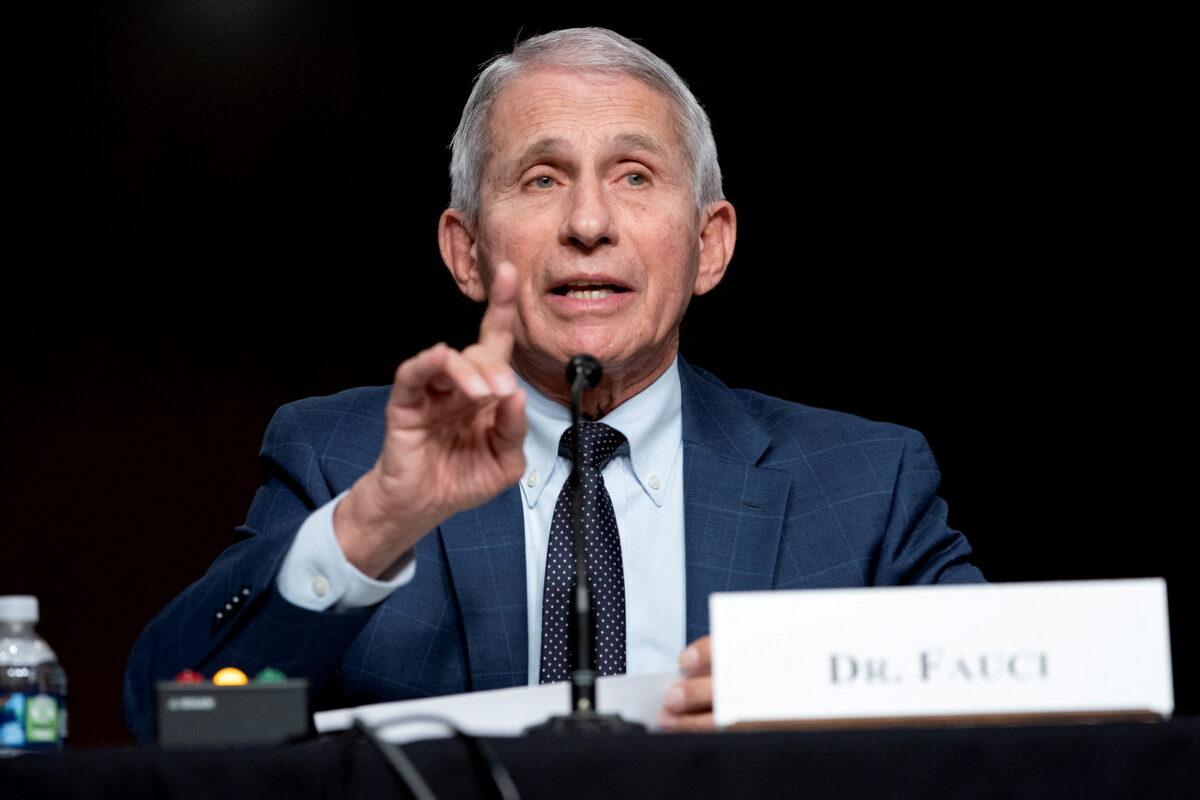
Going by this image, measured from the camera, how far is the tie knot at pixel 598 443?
1783 millimetres

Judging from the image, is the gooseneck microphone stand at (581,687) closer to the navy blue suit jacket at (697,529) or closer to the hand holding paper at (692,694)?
the hand holding paper at (692,694)

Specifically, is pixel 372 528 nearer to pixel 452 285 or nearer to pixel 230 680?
pixel 230 680

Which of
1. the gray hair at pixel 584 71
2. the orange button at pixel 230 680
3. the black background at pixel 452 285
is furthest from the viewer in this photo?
the black background at pixel 452 285

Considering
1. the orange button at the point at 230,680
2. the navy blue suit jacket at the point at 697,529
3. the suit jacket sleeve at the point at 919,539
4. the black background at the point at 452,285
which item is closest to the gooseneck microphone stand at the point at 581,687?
the orange button at the point at 230,680

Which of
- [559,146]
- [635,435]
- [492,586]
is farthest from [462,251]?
[492,586]

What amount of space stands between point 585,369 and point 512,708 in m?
0.32

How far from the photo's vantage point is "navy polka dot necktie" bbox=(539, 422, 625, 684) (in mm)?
1654

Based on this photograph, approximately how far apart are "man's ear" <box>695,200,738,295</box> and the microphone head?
2.50 feet

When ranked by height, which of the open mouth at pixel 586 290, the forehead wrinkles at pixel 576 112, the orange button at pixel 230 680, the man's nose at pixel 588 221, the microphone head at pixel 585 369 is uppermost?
the forehead wrinkles at pixel 576 112

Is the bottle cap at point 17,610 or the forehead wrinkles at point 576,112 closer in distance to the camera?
the bottle cap at point 17,610

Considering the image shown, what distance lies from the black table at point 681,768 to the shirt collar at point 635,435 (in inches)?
37.2

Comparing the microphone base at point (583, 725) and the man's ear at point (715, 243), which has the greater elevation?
the man's ear at point (715, 243)

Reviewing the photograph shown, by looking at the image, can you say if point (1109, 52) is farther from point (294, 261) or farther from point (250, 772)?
point (250, 772)

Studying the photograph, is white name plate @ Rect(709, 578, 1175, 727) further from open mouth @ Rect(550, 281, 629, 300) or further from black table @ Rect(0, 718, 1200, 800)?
open mouth @ Rect(550, 281, 629, 300)
